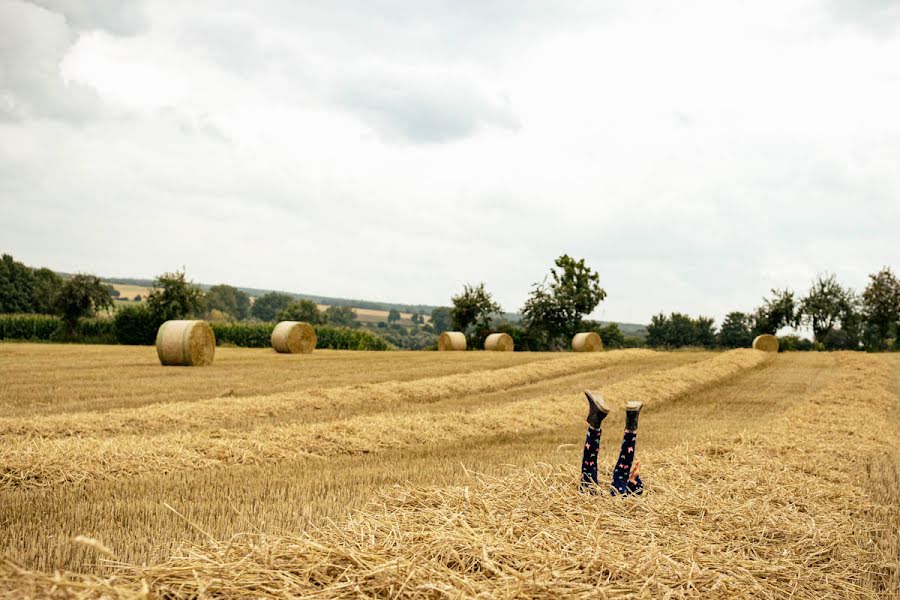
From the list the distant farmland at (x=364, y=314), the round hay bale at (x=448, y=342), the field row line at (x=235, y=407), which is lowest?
the field row line at (x=235, y=407)

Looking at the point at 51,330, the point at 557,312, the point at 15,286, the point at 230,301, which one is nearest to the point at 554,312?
the point at 557,312

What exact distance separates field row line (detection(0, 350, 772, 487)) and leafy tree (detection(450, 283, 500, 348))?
32.0m

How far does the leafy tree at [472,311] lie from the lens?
Result: 44.0m

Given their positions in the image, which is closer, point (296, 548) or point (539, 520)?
point (296, 548)

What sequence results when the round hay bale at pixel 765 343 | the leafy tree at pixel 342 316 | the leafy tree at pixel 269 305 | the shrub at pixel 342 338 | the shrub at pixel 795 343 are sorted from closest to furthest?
the round hay bale at pixel 765 343 < the shrub at pixel 342 338 < the shrub at pixel 795 343 < the leafy tree at pixel 342 316 < the leafy tree at pixel 269 305

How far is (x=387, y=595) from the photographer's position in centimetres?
294

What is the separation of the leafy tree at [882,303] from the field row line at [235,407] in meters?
43.0

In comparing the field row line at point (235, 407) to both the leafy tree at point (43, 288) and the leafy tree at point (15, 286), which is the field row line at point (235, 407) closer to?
the leafy tree at point (43, 288)

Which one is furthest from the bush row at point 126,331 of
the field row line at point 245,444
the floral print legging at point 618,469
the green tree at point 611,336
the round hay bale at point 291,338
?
the floral print legging at point 618,469

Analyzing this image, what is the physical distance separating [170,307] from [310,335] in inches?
495

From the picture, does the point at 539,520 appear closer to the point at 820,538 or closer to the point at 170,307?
the point at 820,538

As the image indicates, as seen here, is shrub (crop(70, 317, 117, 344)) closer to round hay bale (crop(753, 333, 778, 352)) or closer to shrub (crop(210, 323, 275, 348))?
shrub (crop(210, 323, 275, 348))

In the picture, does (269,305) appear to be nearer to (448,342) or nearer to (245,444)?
(448,342)

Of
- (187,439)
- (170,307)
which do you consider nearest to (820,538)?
(187,439)
